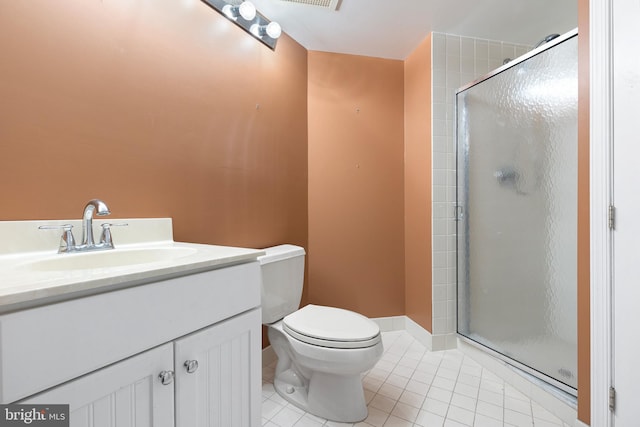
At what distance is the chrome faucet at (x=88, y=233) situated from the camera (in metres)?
0.93

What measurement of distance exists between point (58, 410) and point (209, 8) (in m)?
1.65

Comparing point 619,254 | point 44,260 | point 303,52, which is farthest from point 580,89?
point 44,260

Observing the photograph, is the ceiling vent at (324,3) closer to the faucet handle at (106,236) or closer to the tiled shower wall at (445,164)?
the tiled shower wall at (445,164)

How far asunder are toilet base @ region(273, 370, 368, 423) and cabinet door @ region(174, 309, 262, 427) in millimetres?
499

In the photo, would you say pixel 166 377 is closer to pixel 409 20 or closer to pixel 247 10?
pixel 247 10

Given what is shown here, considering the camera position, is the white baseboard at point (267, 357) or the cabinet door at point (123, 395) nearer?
the cabinet door at point (123, 395)

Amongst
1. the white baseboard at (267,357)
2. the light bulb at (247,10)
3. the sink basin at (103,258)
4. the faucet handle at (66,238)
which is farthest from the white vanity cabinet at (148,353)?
the light bulb at (247,10)

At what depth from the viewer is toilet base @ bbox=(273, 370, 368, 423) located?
1.34m

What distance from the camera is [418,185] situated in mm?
2172

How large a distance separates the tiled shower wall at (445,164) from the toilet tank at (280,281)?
97cm

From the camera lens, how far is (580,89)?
119 cm

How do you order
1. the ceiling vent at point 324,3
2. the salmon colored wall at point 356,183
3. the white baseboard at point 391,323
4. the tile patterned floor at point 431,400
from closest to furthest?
1. the tile patterned floor at point 431,400
2. the ceiling vent at point 324,3
3. the salmon colored wall at point 356,183
4. the white baseboard at point 391,323

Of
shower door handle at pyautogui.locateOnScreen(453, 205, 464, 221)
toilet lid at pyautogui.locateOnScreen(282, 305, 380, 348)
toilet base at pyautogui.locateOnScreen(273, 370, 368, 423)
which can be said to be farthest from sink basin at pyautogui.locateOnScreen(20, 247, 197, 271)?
shower door handle at pyautogui.locateOnScreen(453, 205, 464, 221)

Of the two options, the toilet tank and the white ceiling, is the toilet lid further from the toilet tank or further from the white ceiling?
the white ceiling
